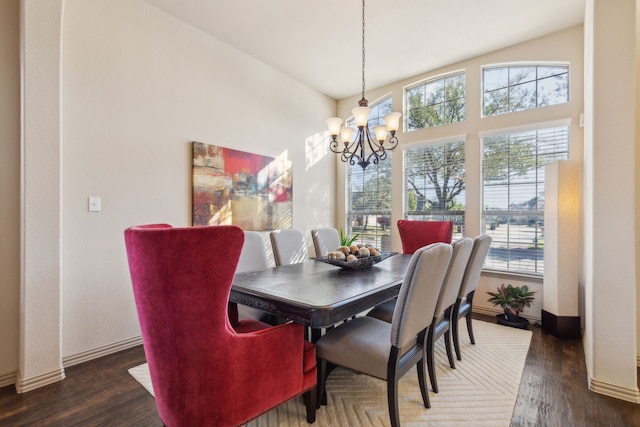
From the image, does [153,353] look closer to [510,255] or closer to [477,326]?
[477,326]

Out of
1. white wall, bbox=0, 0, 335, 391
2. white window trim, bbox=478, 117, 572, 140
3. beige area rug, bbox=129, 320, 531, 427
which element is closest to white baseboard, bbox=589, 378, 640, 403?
beige area rug, bbox=129, 320, 531, 427

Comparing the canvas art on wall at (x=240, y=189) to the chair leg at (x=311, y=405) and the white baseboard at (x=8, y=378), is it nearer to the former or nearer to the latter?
the white baseboard at (x=8, y=378)

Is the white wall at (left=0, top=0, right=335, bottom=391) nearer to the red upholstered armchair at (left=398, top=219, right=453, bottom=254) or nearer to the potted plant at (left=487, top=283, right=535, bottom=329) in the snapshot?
the red upholstered armchair at (left=398, top=219, right=453, bottom=254)

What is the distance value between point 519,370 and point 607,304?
29.1 inches

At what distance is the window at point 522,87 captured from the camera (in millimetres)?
3258

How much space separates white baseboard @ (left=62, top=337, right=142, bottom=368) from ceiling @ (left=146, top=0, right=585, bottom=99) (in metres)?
3.01

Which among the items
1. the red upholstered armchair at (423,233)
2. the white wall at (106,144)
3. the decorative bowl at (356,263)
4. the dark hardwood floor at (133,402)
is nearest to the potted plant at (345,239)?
the red upholstered armchair at (423,233)

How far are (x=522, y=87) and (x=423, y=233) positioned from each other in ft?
6.65

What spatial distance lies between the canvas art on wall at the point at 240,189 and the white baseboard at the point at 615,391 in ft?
10.4

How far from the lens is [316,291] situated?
1676 mm

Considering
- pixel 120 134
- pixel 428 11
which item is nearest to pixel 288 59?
pixel 428 11

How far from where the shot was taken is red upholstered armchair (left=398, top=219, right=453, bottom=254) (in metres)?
3.25

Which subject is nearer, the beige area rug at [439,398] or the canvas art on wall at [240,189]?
the beige area rug at [439,398]

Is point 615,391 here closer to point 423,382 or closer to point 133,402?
point 423,382
